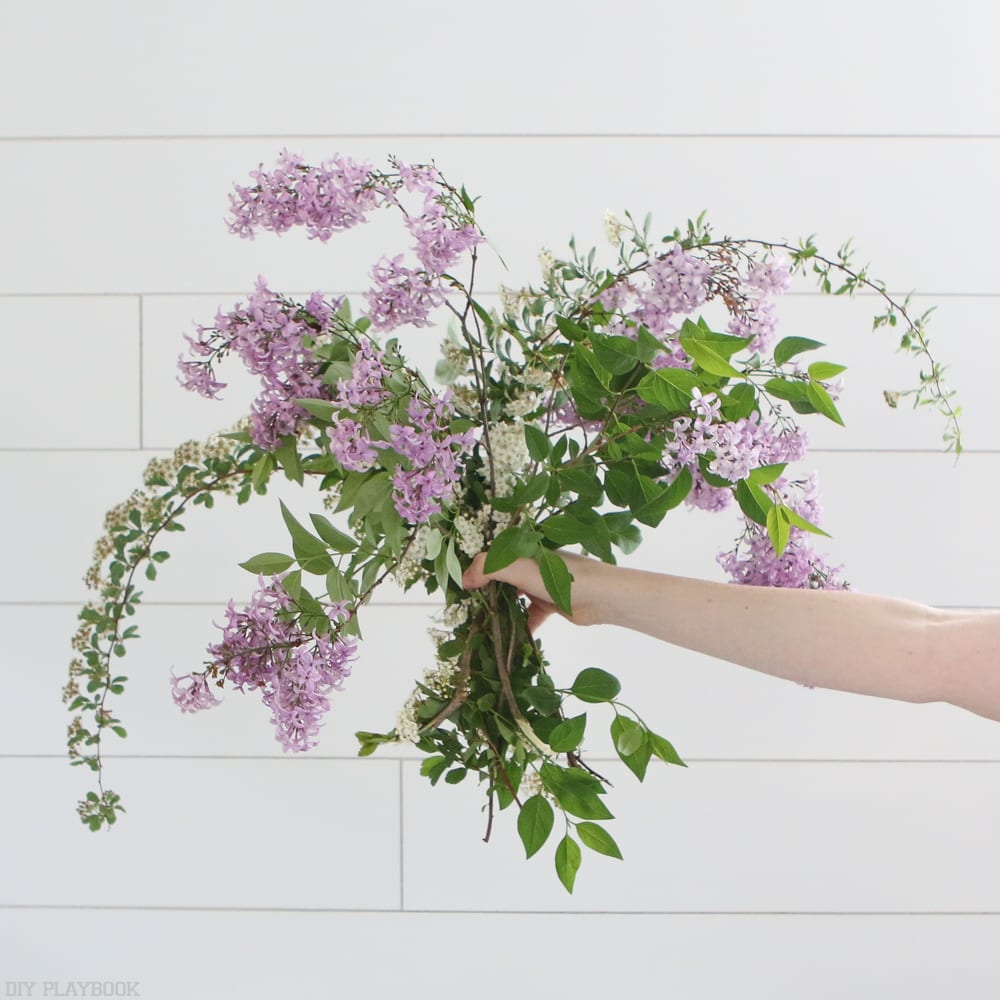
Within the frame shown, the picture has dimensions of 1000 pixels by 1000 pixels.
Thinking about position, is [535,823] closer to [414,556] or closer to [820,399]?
[414,556]

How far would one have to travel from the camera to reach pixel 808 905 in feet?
3.84

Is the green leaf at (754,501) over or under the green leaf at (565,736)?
over

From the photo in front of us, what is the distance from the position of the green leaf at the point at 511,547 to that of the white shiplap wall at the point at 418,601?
1.89 ft

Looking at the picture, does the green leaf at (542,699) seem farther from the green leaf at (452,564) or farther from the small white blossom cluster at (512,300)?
the small white blossom cluster at (512,300)

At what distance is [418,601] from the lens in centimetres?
116

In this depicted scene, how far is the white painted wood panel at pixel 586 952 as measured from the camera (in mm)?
1172

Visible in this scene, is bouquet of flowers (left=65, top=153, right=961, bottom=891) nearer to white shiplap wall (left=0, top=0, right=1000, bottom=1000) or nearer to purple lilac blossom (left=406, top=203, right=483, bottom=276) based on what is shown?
purple lilac blossom (left=406, top=203, right=483, bottom=276)

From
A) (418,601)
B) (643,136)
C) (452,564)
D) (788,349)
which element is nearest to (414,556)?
(452,564)

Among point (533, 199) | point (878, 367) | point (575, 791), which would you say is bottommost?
point (575, 791)

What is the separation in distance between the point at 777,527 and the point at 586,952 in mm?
780

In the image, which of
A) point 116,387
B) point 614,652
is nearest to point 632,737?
point 614,652

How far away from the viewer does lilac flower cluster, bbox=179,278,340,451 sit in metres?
0.56

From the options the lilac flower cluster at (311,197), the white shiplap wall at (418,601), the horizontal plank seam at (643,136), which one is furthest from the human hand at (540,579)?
the horizontal plank seam at (643,136)

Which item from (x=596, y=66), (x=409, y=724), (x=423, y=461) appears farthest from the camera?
(x=596, y=66)
